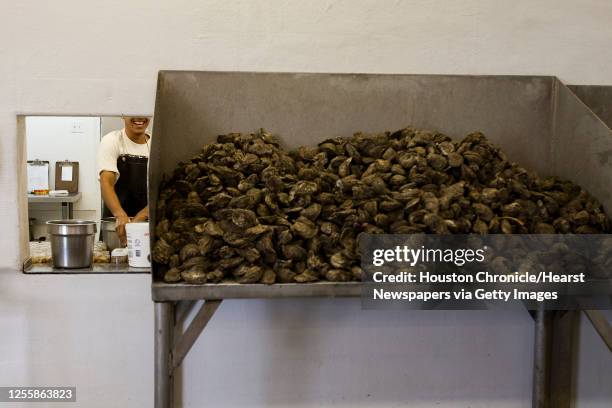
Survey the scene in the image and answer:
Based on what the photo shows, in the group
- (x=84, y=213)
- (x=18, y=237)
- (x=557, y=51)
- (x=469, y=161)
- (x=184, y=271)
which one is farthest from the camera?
(x=84, y=213)

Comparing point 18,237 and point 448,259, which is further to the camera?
point 18,237

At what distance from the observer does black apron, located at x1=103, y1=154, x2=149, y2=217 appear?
354cm

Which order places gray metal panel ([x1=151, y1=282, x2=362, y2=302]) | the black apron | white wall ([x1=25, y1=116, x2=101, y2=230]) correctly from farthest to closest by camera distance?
1. white wall ([x1=25, y1=116, x2=101, y2=230])
2. the black apron
3. gray metal panel ([x1=151, y1=282, x2=362, y2=302])

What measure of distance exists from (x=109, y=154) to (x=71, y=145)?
106 inches

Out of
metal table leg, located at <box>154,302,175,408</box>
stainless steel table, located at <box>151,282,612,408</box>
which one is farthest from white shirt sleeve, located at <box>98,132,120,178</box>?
metal table leg, located at <box>154,302,175,408</box>

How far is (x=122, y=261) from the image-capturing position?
2.58m

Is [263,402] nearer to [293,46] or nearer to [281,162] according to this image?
[281,162]

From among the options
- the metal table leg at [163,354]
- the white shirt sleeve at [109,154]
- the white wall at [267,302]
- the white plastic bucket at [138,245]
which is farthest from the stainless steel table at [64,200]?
the metal table leg at [163,354]

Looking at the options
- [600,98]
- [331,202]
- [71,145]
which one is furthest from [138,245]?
Answer: [71,145]

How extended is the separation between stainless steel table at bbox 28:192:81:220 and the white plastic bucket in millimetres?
3277

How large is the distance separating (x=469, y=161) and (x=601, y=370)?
1.18 m

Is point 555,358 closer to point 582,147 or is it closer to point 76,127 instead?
point 582,147

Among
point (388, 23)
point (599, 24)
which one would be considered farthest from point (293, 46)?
point (599, 24)

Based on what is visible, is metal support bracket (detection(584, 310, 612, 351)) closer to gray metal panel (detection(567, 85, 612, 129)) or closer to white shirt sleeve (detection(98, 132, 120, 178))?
gray metal panel (detection(567, 85, 612, 129))
